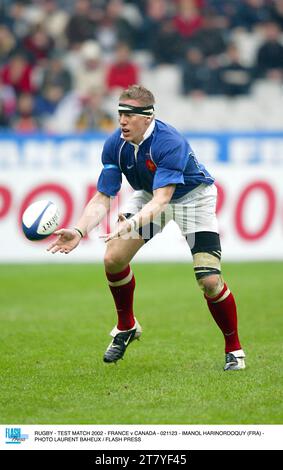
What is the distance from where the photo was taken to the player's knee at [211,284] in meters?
7.78

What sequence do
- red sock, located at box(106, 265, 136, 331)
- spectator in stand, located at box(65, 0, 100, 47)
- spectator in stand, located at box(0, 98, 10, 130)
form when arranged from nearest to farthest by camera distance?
red sock, located at box(106, 265, 136, 331), spectator in stand, located at box(0, 98, 10, 130), spectator in stand, located at box(65, 0, 100, 47)

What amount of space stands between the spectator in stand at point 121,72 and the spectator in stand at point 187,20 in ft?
4.75

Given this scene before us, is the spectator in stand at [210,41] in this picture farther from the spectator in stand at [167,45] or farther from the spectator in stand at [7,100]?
the spectator in stand at [7,100]

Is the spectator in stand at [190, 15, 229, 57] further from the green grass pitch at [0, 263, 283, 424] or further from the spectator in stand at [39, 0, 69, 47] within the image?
the green grass pitch at [0, 263, 283, 424]

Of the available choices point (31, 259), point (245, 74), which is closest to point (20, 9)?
point (245, 74)

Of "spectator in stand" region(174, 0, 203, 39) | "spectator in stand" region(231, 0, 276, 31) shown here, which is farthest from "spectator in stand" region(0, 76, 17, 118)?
"spectator in stand" region(231, 0, 276, 31)

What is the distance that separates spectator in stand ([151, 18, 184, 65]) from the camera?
19219mm

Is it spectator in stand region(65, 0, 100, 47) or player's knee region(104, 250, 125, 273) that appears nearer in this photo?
player's knee region(104, 250, 125, 273)

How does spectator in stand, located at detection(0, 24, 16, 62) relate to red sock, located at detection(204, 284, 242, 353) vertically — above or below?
above

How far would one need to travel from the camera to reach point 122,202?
50.0ft

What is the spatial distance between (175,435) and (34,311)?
18.5ft

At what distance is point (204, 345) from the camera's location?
9125 millimetres

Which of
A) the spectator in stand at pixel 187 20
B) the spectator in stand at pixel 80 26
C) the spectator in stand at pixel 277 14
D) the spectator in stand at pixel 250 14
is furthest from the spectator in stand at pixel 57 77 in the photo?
the spectator in stand at pixel 277 14

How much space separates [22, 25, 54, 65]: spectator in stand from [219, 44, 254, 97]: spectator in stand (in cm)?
349
